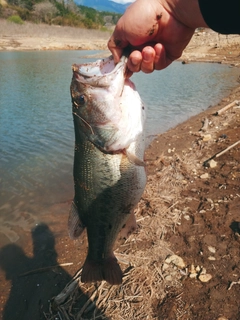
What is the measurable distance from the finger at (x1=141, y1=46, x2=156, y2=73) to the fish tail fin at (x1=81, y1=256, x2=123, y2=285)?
5.48 ft

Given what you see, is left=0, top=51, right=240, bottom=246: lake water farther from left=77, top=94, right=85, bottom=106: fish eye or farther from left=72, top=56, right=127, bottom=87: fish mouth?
Answer: left=72, top=56, right=127, bottom=87: fish mouth

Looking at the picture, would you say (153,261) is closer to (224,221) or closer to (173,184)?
(224,221)

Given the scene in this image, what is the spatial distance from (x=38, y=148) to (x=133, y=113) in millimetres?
6950

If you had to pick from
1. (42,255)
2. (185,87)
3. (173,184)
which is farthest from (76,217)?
(185,87)

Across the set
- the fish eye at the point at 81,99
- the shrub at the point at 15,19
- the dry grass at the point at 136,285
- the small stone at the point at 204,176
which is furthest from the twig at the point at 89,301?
the shrub at the point at 15,19

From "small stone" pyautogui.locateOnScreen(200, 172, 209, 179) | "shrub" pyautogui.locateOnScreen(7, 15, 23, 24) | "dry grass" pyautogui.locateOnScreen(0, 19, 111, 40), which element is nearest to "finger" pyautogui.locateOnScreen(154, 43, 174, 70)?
"small stone" pyautogui.locateOnScreen(200, 172, 209, 179)

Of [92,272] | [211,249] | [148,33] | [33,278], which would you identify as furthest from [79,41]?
[92,272]

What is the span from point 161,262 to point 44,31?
5622cm

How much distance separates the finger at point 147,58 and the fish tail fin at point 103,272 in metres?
1.67

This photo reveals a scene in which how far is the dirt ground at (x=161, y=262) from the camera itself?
11.7 ft

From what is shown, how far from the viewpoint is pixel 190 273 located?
12.8ft

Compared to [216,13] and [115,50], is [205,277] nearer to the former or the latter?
[115,50]

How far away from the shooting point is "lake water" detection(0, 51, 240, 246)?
20.8 ft

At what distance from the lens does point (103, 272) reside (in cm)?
277
